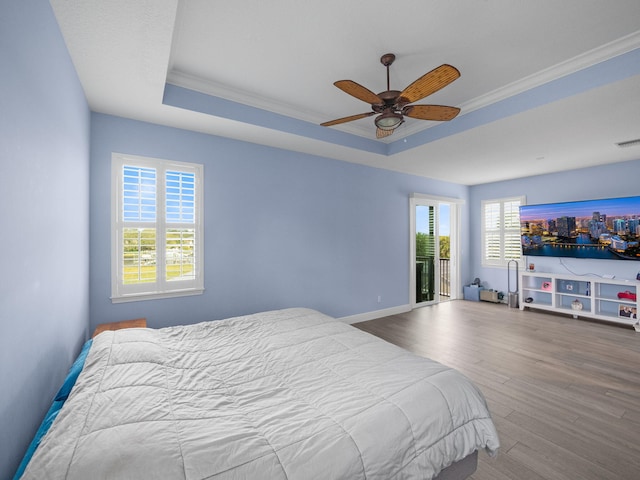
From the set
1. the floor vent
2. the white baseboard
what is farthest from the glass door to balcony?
the floor vent

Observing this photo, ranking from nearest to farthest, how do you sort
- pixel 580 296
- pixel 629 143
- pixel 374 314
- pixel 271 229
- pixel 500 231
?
pixel 629 143 → pixel 271 229 → pixel 374 314 → pixel 580 296 → pixel 500 231

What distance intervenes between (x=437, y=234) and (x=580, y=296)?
8.49 feet

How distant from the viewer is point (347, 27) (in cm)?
209

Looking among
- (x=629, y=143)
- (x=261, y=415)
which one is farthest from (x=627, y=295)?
(x=261, y=415)

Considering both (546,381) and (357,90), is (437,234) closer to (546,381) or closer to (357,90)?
(546,381)

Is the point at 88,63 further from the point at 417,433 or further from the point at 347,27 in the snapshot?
the point at 417,433

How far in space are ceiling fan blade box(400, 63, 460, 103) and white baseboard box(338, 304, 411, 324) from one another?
3317 millimetres

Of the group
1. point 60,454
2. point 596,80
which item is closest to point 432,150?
point 596,80

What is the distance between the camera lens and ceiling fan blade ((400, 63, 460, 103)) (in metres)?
1.77

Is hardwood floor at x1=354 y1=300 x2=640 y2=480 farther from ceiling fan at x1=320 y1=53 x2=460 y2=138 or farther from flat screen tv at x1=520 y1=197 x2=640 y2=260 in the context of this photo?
ceiling fan at x1=320 y1=53 x2=460 y2=138

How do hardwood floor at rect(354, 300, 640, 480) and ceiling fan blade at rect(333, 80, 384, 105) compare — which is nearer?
hardwood floor at rect(354, 300, 640, 480)

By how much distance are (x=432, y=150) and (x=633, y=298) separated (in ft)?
13.2

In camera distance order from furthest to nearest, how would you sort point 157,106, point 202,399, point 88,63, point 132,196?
point 132,196 → point 157,106 → point 88,63 → point 202,399

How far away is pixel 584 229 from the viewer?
490cm
